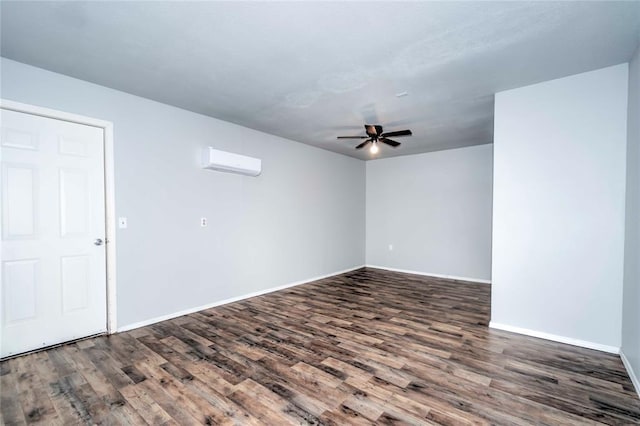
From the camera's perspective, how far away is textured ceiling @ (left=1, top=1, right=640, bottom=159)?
1914mm

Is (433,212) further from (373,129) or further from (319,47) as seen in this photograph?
(319,47)

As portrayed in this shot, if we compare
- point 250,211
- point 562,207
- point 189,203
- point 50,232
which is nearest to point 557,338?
point 562,207

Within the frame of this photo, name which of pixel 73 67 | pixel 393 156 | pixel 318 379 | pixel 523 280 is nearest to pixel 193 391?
pixel 318 379

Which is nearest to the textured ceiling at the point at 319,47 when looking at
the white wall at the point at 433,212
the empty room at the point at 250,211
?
the empty room at the point at 250,211

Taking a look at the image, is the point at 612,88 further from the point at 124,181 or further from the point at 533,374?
the point at 124,181

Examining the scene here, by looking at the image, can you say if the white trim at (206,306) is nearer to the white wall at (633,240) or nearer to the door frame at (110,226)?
the door frame at (110,226)

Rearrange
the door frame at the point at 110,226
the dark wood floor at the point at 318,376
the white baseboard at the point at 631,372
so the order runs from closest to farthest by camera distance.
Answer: the dark wood floor at the point at 318,376 → the white baseboard at the point at 631,372 → the door frame at the point at 110,226

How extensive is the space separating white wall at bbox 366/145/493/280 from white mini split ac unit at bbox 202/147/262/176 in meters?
3.39

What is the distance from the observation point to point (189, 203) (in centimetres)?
379

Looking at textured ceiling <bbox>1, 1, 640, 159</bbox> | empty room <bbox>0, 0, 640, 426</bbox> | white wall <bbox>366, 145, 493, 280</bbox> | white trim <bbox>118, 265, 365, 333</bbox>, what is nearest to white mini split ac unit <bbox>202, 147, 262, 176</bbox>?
empty room <bbox>0, 0, 640, 426</bbox>

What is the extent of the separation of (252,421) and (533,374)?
2198mm

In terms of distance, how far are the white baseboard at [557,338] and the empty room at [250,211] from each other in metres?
0.02

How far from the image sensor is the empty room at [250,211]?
A: 1.98 m

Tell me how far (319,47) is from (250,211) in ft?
9.17
